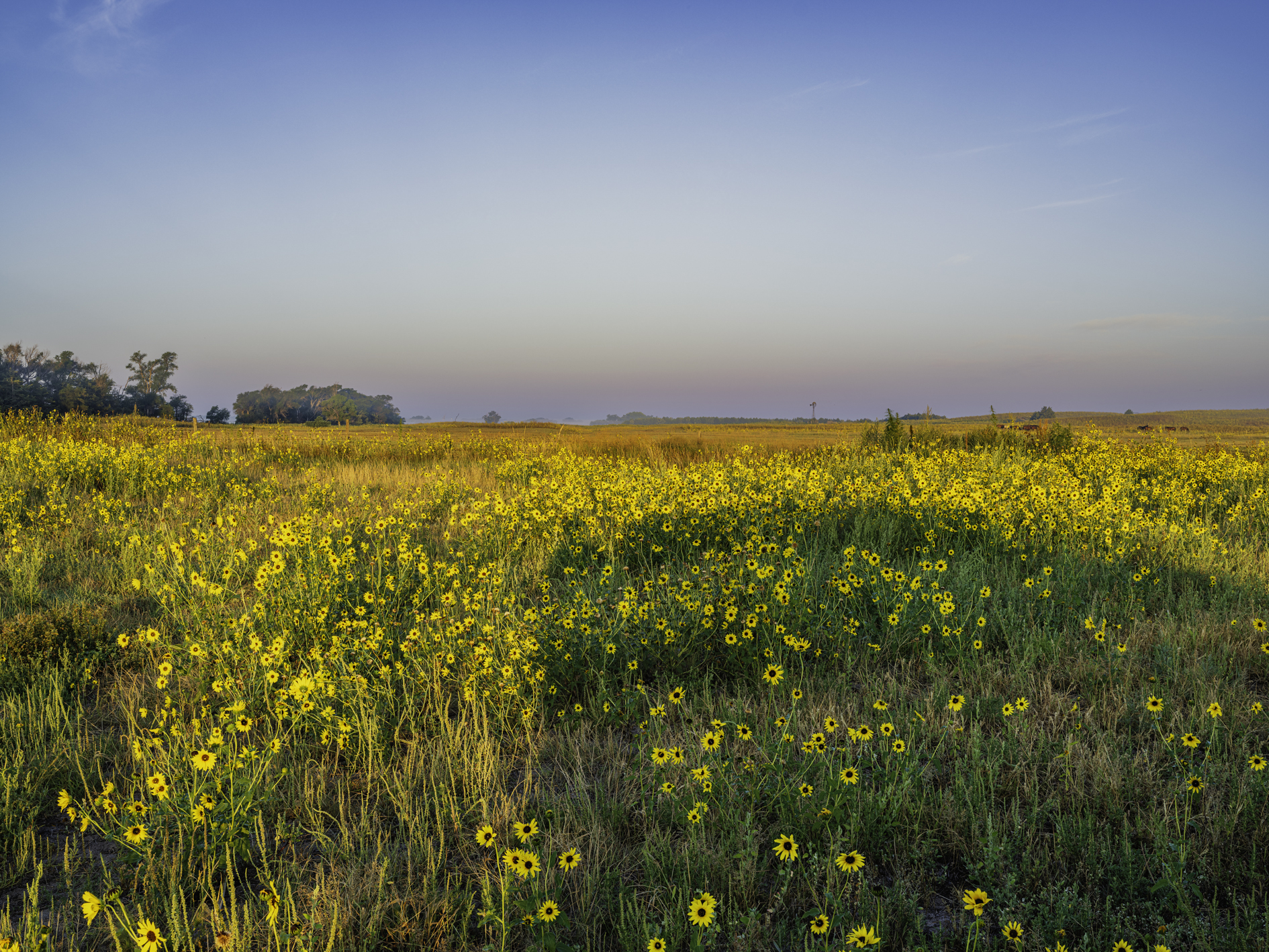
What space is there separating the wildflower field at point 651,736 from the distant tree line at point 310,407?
3815 centimetres

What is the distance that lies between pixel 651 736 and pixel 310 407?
10870 centimetres

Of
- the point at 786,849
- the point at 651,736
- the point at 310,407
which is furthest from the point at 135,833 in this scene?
the point at 310,407

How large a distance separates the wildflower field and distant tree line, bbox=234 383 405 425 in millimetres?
38147

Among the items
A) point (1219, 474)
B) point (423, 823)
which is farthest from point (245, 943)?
point (1219, 474)

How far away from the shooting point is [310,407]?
324 feet

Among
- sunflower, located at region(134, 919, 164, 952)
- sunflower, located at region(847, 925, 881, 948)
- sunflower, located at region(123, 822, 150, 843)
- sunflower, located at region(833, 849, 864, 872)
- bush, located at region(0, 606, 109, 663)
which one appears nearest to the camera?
sunflower, located at region(847, 925, 881, 948)

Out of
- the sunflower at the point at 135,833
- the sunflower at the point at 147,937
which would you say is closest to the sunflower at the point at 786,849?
the sunflower at the point at 147,937

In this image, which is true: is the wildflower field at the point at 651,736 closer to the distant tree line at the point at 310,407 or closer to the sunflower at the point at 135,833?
the sunflower at the point at 135,833

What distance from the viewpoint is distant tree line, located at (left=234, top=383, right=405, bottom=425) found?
66.8 metres

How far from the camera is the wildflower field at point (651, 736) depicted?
2.19m

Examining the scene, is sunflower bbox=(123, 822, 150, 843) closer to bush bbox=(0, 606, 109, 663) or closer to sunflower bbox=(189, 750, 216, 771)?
sunflower bbox=(189, 750, 216, 771)

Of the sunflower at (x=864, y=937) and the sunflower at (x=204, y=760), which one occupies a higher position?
the sunflower at (x=204, y=760)

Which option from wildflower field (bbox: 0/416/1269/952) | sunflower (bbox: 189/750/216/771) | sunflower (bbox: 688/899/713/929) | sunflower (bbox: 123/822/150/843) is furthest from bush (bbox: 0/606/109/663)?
sunflower (bbox: 688/899/713/929)

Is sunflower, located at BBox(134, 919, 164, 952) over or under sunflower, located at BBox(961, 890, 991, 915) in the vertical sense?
under
